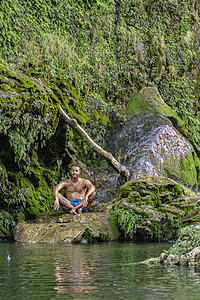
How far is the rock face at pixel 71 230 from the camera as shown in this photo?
27.4 feet

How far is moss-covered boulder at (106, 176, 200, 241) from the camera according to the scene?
872cm

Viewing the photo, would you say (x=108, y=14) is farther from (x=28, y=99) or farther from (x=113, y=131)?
(x=28, y=99)

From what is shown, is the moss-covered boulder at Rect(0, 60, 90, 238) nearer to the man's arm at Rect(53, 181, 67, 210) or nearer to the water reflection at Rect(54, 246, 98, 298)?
the man's arm at Rect(53, 181, 67, 210)

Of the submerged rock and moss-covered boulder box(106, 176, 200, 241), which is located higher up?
moss-covered boulder box(106, 176, 200, 241)

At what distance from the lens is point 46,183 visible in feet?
40.0

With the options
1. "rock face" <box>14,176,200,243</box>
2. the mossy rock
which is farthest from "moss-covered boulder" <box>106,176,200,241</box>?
the mossy rock

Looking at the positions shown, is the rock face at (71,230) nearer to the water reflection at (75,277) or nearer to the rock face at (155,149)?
the water reflection at (75,277)

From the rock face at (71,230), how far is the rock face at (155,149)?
551 centimetres

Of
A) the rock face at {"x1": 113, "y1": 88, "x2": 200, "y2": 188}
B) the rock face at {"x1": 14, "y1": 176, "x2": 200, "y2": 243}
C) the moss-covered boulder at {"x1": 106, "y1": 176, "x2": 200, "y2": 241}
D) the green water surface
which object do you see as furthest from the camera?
the rock face at {"x1": 113, "y1": 88, "x2": 200, "y2": 188}

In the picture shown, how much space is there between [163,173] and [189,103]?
791 cm

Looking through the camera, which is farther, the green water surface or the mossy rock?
the mossy rock

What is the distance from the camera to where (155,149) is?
15.9 meters

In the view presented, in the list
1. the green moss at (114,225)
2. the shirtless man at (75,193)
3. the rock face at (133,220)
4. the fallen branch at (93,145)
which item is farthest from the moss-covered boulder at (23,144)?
the green moss at (114,225)

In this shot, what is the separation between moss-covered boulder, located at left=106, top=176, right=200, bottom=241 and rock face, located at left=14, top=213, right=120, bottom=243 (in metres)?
0.33
